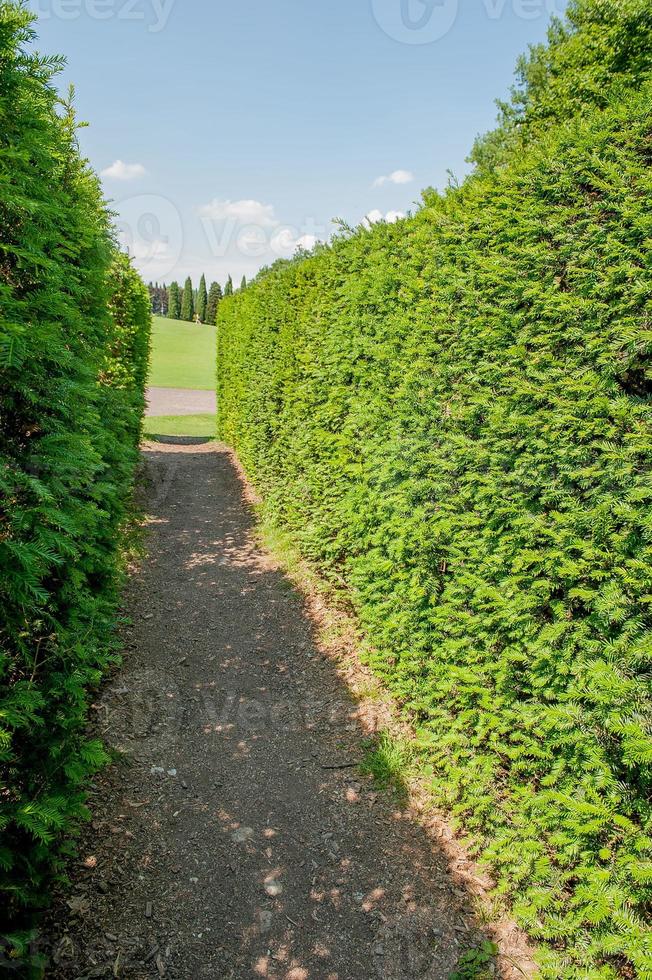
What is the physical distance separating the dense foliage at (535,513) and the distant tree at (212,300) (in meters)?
79.2

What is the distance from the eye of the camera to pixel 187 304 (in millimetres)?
78062

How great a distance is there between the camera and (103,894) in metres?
2.93

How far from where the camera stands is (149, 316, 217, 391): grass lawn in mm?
36906

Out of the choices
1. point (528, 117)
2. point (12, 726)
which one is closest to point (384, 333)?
point (12, 726)

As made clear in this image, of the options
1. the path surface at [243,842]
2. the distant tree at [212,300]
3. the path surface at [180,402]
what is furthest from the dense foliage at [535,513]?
the distant tree at [212,300]

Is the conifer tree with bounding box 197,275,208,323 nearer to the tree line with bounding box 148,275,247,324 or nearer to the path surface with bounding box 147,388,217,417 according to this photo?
the tree line with bounding box 148,275,247,324

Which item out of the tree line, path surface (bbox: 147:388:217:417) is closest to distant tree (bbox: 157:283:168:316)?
the tree line

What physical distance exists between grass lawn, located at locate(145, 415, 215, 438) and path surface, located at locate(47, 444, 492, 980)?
14885 mm

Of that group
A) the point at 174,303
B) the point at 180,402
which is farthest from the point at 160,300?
the point at 180,402

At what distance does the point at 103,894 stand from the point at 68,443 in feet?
8.57

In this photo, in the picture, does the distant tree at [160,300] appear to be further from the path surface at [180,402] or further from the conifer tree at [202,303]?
the path surface at [180,402]

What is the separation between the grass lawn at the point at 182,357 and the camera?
1453 inches

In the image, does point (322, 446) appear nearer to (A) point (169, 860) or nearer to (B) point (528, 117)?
(A) point (169, 860)

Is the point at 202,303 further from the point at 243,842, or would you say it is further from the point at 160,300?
the point at 243,842
